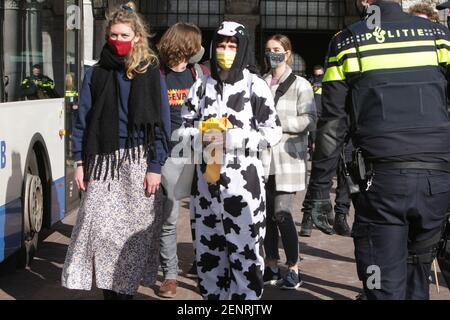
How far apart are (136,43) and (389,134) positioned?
1.78 meters

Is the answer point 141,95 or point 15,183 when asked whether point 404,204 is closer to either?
point 141,95

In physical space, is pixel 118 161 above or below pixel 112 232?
above

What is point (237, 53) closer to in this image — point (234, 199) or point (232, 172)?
point (232, 172)

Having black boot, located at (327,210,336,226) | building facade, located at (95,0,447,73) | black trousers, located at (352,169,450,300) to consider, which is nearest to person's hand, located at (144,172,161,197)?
black boot, located at (327,210,336,226)

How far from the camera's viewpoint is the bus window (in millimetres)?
6672

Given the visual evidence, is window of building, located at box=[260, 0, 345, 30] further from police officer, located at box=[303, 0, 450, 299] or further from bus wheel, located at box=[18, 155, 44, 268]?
police officer, located at box=[303, 0, 450, 299]

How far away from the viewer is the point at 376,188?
3982 millimetres

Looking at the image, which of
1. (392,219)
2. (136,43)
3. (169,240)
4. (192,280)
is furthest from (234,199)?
(192,280)

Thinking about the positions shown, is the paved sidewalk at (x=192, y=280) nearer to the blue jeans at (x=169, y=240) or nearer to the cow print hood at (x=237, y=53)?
the blue jeans at (x=169, y=240)

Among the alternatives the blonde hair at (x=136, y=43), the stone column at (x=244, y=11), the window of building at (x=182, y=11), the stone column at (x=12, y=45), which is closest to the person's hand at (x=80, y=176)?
the blonde hair at (x=136, y=43)

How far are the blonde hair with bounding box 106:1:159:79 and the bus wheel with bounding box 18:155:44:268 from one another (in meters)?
2.23

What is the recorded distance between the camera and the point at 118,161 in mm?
5035

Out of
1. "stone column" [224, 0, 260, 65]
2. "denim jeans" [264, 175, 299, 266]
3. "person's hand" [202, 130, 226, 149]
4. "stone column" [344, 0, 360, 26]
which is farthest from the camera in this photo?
"stone column" [344, 0, 360, 26]
